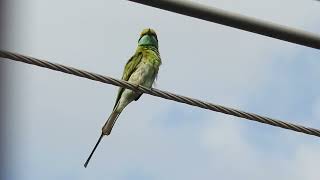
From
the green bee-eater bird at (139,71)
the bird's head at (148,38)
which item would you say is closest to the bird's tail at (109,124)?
the green bee-eater bird at (139,71)

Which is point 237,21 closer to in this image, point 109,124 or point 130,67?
point 109,124

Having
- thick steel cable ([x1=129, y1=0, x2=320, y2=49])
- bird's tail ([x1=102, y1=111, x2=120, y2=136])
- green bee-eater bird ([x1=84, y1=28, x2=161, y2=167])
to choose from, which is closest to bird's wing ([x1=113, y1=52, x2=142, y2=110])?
green bee-eater bird ([x1=84, y1=28, x2=161, y2=167])

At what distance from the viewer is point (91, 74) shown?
9.12 ft

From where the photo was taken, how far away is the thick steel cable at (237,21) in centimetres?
210

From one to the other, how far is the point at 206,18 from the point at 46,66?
0.86 metres

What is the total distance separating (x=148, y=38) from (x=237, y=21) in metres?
4.83

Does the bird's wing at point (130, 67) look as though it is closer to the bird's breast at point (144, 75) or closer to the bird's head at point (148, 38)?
the bird's breast at point (144, 75)

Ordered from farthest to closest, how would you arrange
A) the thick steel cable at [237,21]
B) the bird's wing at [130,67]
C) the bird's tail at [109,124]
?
the bird's wing at [130,67]
the bird's tail at [109,124]
the thick steel cable at [237,21]

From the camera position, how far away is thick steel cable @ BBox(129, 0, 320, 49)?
2.10 metres

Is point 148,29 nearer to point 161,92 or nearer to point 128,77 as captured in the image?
point 128,77

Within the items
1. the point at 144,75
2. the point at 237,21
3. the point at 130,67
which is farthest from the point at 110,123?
the point at 237,21

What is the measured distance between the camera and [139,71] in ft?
20.5

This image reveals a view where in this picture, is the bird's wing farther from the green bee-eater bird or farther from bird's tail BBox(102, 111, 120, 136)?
bird's tail BBox(102, 111, 120, 136)

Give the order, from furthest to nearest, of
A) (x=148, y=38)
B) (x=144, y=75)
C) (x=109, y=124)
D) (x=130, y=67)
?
(x=148, y=38)
(x=130, y=67)
(x=144, y=75)
(x=109, y=124)
